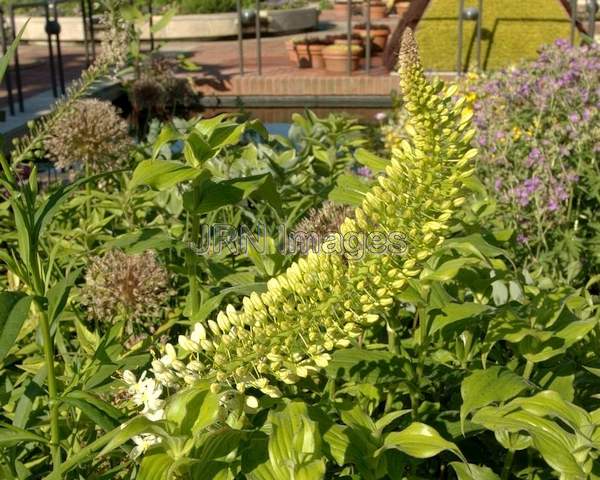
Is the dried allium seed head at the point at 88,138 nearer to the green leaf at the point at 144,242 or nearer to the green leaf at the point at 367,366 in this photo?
the green leaf at the point at 144,242

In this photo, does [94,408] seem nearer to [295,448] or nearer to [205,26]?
[295,448]

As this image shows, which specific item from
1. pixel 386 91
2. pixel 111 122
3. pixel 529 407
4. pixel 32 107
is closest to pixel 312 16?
pixel 386 91

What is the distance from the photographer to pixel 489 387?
5.73 ft

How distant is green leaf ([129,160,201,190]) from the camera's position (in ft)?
6.70

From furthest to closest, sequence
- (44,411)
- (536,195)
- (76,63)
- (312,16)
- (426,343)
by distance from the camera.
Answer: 1. (312,16)
2. (76,63)
3. (536,195)
4. (44,411)
5. (426,343)

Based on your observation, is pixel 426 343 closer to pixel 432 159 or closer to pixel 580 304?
pixel 580 304

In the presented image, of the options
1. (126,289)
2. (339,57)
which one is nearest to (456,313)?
(126,289)

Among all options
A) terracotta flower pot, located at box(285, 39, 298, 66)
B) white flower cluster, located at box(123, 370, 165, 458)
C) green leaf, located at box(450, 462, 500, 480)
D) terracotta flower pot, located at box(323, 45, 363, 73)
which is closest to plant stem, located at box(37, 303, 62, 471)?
white flower cluster, located at box(123, 370, 165, 458)

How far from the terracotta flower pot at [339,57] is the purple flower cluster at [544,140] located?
17.0 ft

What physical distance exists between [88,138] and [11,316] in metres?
2.45

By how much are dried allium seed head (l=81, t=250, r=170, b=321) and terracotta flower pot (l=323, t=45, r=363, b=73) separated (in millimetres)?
7617

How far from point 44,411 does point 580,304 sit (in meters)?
1.36

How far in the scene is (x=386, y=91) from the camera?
365 inches

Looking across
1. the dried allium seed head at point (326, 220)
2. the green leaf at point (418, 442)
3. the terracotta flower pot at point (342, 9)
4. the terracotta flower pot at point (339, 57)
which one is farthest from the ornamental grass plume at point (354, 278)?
the terracotta flower pot at point (342, 9)
